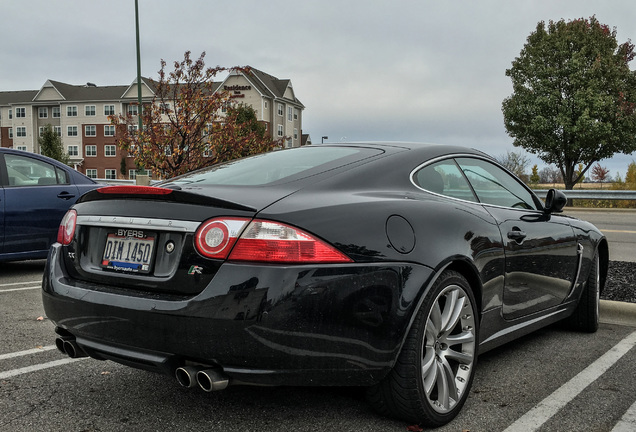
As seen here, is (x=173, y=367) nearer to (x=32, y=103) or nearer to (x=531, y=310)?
(x=531, y=310)

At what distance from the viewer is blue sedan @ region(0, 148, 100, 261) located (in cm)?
740

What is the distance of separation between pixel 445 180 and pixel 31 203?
18.7ft

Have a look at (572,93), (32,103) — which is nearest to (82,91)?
(32,103)

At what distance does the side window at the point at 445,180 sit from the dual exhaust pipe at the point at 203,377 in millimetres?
1481

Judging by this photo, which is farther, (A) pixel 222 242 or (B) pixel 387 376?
(B) pixel 387 376

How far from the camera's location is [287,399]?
334 centimetres

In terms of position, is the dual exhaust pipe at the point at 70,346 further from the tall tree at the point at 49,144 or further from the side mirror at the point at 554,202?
the tall tree at the point at 49,144

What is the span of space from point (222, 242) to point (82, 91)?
80339mm

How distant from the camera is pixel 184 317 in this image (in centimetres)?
259

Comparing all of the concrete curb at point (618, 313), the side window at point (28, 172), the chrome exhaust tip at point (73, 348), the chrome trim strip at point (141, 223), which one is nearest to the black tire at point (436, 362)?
the chrome trim strip at point (141, 223)

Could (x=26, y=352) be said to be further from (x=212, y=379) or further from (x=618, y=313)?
(x=618, y=313)

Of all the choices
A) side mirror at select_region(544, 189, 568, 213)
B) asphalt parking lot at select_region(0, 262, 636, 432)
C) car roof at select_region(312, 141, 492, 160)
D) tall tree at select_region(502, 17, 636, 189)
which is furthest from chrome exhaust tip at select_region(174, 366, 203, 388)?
tall tree at select_region(502, 17, 636, 189)

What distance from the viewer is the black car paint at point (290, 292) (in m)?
2.55

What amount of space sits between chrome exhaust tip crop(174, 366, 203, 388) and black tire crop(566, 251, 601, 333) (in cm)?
341
